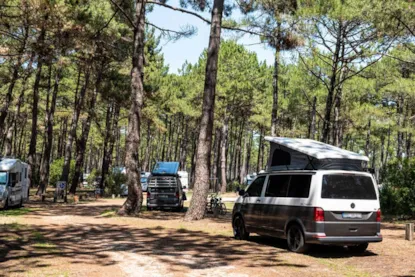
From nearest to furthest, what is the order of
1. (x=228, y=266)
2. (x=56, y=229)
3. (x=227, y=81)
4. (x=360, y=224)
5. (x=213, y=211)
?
1. (x=228, y=266)
2. (x=360, y=224)
3. (x=56, y=229)
4. (x=213, y=211)
5. (x=227, y=81)

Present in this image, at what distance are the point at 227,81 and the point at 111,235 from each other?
2910 cm

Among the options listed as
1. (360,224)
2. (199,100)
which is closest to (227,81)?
(199,100)

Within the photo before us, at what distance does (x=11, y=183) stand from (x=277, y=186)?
45.7 ft

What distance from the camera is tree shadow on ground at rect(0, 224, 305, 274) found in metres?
7.79

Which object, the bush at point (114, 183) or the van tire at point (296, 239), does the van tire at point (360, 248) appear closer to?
the van tire at point (296, 239)

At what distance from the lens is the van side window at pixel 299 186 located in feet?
29.6

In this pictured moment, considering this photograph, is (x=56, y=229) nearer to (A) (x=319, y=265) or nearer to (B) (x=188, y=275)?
(B) (x=188, y=275)

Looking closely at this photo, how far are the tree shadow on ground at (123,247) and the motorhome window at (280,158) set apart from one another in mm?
2158

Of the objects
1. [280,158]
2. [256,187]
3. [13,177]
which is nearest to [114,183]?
[13,177]

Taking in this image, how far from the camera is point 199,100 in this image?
1633 inches

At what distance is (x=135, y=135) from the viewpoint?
56.6ft

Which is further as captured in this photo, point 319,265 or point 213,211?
point 213,211

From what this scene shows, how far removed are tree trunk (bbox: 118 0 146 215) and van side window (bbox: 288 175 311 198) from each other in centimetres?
879

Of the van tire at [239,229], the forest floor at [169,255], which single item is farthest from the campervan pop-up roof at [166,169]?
the van tire at [239,229]
